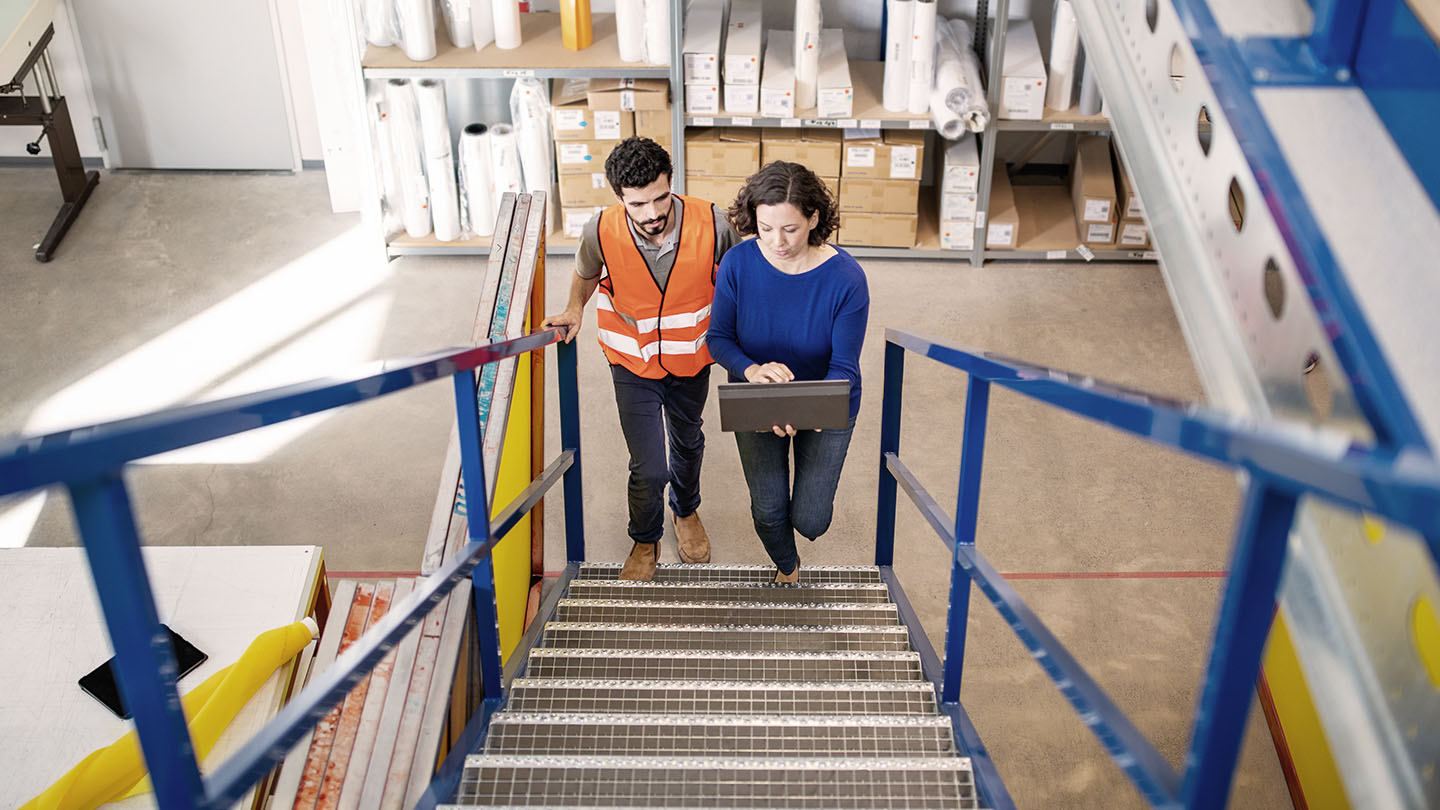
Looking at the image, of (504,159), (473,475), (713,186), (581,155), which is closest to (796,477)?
(473,475)

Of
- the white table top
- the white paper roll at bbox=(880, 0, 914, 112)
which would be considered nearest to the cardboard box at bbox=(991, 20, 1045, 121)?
the white paper roll at bbox=(880, 0, 914, 112)

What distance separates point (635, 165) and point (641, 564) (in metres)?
1.49

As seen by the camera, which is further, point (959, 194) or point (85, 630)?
point (959, 194)

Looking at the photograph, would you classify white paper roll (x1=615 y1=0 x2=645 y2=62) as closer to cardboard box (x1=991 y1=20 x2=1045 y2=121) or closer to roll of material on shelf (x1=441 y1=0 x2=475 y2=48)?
roll of material on shelf (x1=441 y1=0 x2=475 y2=48)

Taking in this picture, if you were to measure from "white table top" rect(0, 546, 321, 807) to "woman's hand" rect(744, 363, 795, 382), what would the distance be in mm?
1479

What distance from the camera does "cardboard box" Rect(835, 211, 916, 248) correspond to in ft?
21.4

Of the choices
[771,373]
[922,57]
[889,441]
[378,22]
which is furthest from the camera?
[378,22]

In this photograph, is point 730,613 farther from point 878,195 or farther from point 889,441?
point 878,195

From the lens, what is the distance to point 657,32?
6074 millimetres

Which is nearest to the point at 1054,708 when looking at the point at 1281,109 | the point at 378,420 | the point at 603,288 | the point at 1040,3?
the point at 603,288

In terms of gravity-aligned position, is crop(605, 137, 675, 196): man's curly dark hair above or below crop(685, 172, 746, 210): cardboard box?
above

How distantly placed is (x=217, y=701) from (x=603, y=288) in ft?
5.13

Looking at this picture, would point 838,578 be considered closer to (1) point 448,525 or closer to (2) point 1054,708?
(2) point 1054,708

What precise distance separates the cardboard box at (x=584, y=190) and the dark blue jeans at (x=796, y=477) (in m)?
3.30
